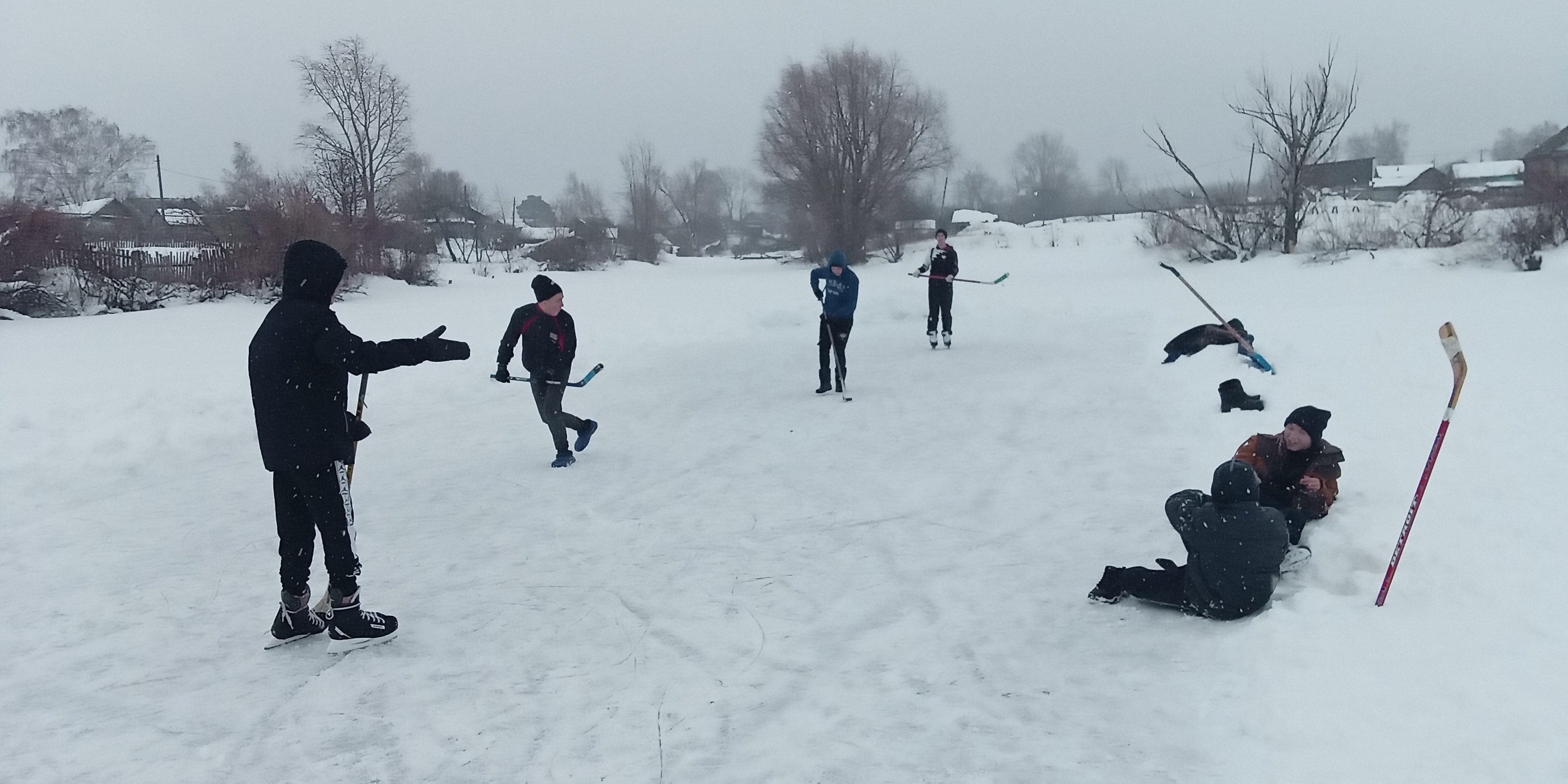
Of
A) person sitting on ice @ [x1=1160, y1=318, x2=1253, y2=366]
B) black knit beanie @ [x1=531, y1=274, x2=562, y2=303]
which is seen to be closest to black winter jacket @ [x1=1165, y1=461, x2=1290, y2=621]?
black knit beanie @ [x1=531, y1=274, x2=562, y2=303]

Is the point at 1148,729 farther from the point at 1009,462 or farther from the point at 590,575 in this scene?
the point at 1009,462

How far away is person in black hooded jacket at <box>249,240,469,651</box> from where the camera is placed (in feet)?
13.5

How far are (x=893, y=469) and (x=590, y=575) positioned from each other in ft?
10.2

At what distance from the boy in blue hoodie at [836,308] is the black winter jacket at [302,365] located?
7.13 m

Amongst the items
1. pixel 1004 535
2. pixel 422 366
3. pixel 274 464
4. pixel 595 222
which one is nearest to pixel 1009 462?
pixel 1004 535

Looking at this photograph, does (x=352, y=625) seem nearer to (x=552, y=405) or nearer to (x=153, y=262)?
(x=552, y=405)

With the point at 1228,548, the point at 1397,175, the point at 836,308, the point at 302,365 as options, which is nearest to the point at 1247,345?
the point at 836,308

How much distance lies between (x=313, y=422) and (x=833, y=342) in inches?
295

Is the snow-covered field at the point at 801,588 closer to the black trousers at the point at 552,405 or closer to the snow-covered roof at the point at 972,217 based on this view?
the black trousers at the point at 552,405

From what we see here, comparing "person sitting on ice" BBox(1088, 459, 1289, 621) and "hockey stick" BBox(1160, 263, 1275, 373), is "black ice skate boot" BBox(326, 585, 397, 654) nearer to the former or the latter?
"person sitting on ice" BBox(1088, 459, 1289, 621)

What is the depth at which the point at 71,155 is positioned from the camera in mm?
65000

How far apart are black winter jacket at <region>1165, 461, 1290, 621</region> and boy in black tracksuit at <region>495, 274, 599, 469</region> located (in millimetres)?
→ 5300

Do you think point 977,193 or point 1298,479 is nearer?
point 1298,479

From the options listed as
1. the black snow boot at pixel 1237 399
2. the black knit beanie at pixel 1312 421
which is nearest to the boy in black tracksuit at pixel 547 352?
the black knit beanie at pixel 1312 421
